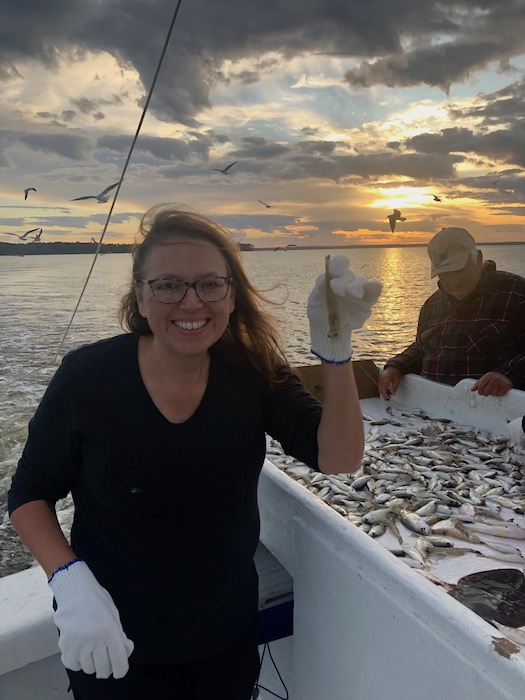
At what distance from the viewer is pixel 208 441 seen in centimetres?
178

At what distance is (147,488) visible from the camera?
1.73 m

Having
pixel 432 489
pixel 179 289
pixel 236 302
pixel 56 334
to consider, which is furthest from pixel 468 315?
pixel 56 334

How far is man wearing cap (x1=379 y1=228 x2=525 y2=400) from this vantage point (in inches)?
197

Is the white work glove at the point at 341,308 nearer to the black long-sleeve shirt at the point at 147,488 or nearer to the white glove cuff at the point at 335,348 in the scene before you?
the white glove cuff at the point at 335,348

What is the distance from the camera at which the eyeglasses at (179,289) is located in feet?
5.79

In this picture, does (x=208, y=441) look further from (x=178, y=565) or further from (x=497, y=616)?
(x=497, y=616)

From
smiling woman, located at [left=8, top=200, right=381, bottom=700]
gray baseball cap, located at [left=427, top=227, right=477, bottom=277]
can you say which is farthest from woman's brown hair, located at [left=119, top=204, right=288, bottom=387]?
gray baseball cap, located at [left=427, top=227, right=477, bottom=277]

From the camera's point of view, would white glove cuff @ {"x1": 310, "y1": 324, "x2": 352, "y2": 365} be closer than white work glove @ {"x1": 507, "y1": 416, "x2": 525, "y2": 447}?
Yes

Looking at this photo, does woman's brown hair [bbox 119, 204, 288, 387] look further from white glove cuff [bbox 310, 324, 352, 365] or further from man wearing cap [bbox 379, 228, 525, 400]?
man wearing cap [bbox 379, 228, 525, 400]

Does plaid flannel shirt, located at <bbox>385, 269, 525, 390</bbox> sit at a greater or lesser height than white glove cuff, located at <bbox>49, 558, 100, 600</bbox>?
greater

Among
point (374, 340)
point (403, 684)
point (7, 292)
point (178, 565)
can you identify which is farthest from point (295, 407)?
point (7, 292)

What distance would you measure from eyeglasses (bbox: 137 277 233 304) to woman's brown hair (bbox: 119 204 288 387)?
0.12 m

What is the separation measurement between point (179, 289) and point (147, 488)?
2.14ft

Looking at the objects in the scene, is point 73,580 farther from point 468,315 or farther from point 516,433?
point 468,315
